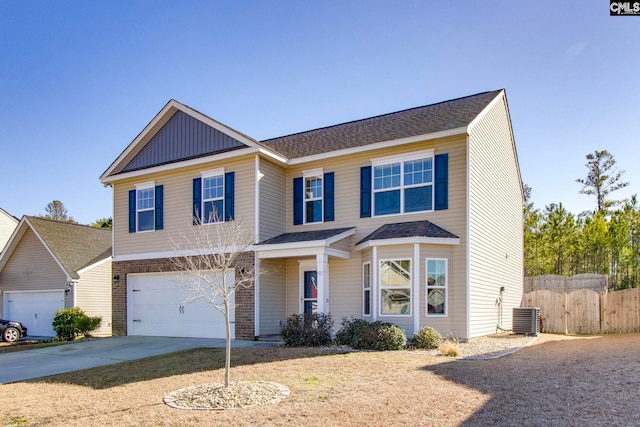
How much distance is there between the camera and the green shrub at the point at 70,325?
62.2ft

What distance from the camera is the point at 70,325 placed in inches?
747

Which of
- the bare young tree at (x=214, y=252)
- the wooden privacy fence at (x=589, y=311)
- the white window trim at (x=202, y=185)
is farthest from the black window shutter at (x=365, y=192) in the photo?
the wooden privacy fence at (x=589, y=311)

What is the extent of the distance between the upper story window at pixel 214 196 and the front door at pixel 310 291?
316cm

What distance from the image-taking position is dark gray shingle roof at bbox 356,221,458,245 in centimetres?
1330

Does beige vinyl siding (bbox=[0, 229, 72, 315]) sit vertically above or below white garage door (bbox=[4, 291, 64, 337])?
above

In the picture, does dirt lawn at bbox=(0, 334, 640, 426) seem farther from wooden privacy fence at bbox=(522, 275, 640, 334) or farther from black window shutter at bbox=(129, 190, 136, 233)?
black window shutter at bbox=(129, 190, 136, 233)

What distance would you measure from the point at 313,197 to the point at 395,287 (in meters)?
4.42

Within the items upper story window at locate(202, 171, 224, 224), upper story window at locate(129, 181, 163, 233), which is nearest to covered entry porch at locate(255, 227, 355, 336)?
upper story window at locate(202, 171, 224, 224)

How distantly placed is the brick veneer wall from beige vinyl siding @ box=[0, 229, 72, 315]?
17.2 ft

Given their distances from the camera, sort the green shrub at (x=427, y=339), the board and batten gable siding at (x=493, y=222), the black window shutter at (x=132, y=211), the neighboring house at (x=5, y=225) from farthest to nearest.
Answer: the neighboring house at (x=5, y=225) < the black window shutter at (x=132, y=211) < the board and batten gable siding at (x=493, y=222) < the green shrub at (x=427, y=339)

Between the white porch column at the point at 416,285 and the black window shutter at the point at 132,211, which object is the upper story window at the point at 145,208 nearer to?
the black window shutter at the point at 132,211

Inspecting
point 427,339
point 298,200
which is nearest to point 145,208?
point 298,200

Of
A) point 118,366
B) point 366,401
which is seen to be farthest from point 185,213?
point 366,401

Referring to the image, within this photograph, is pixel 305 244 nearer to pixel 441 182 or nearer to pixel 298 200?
pixel 298 200
